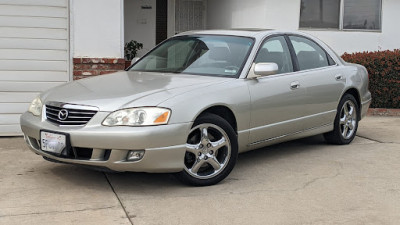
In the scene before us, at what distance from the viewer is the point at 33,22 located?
754 cm

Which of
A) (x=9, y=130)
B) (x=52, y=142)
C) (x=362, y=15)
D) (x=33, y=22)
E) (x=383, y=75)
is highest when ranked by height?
(x=362, y=15)

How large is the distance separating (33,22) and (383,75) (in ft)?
19.9

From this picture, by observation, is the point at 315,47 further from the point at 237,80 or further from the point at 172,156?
the point at 172,156

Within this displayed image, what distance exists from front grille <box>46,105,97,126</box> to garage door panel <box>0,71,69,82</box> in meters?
2.89

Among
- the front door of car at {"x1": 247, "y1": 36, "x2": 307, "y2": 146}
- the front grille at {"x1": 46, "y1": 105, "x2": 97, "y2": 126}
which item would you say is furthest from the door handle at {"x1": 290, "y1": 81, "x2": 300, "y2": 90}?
the front grille at {"x1": 46, "y1": 105, "x2": 97, "y2": 126}

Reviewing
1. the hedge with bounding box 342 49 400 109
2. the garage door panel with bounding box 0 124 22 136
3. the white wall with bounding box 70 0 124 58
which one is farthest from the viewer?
the hedge with bounding box 342 49 400 109

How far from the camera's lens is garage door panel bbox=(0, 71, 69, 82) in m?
7.41

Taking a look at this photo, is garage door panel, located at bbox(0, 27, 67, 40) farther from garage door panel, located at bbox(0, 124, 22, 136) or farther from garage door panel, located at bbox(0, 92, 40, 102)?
garage door panel, located at bbox(0, 124, 22, 136)

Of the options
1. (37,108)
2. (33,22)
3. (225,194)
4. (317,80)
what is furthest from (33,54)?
(225,194)

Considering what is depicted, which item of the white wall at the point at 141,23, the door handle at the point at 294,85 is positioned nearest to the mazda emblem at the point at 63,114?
the door handle at the point at 294,85

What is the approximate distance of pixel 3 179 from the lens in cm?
514

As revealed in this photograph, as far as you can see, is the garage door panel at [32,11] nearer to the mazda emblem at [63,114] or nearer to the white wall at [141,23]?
the mazda emblem at [63,114]

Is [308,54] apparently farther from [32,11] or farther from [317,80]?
[32,11]

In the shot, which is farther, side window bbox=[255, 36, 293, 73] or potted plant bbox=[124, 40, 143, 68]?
potted plant bbox=[124, 40, 143, 68]
